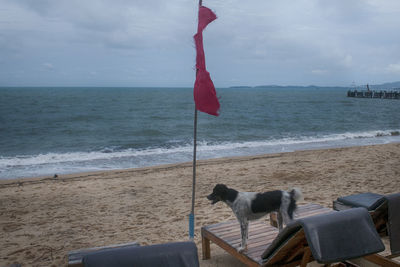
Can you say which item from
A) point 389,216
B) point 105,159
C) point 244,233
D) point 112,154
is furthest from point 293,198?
point 112,154

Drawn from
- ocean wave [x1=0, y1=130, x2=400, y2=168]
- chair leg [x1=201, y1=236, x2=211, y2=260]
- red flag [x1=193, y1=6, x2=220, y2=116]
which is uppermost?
red flag [x1=193, y1=6, x2=220, y2=116]

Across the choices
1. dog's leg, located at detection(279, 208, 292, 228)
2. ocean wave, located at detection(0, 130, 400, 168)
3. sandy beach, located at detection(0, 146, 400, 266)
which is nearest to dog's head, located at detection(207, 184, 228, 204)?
dog's leg, located at detection(279, 208, 292, 228)

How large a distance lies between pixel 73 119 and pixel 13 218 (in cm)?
3052

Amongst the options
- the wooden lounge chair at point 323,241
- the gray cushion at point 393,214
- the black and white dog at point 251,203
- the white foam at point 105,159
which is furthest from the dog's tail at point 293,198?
the white foam at point 105,159

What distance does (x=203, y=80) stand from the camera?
4.15 m

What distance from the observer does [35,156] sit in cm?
1700

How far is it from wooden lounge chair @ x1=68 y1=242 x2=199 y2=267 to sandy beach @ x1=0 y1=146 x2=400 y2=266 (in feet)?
7.65

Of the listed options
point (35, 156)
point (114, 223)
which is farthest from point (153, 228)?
point (35, 156)

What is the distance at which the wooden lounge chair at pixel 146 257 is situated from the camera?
2.29 m

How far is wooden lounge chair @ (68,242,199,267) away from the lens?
Answer: 2.29 m

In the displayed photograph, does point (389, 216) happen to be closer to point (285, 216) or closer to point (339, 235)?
point (285, 216)

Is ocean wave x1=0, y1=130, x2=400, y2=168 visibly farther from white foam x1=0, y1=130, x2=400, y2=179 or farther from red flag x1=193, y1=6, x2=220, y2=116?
red flag x1=193, y1=6, x2=220, y2=116

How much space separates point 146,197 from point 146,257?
19.3ft

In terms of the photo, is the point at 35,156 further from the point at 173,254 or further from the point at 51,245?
the point at 173,254
